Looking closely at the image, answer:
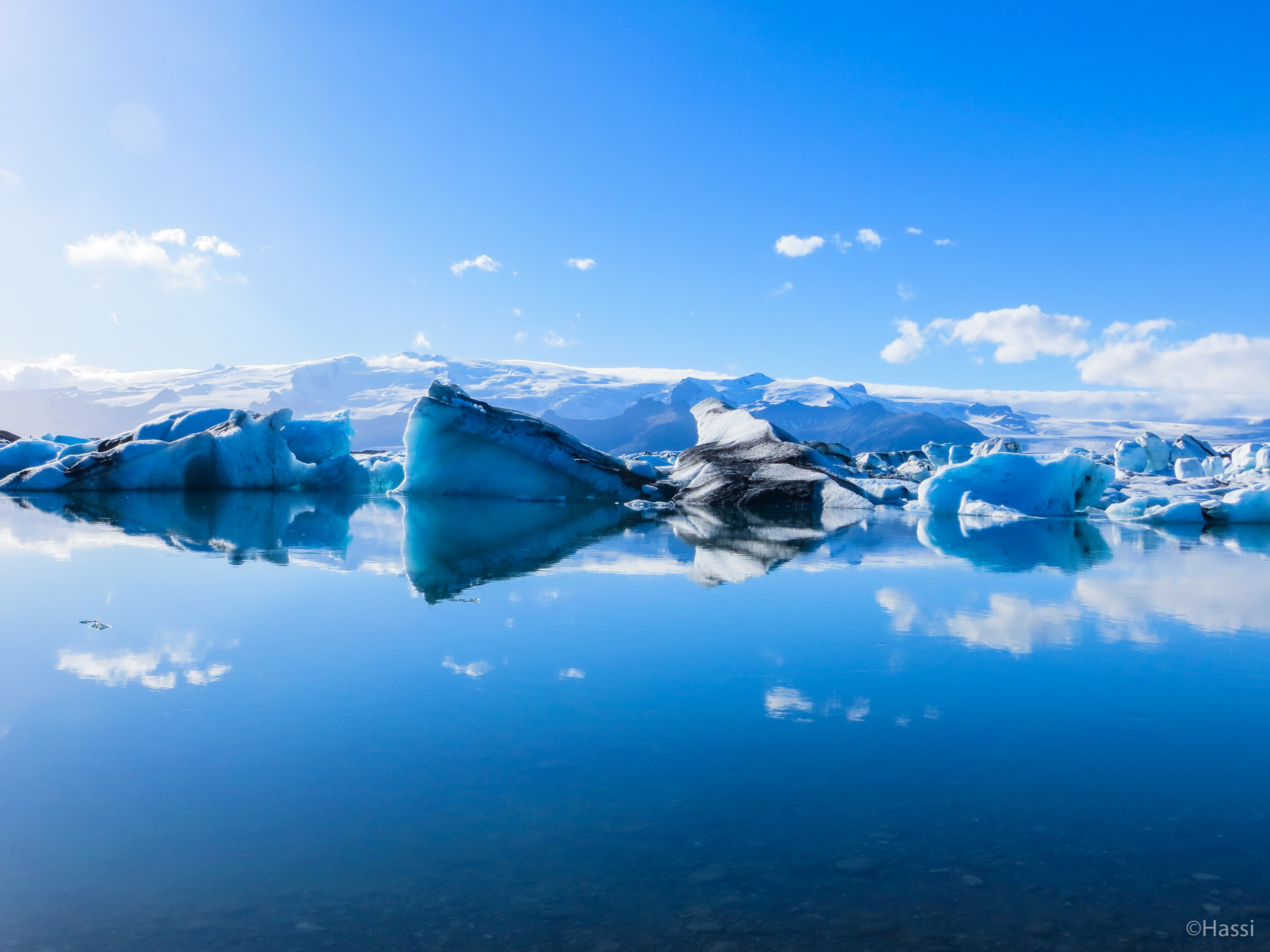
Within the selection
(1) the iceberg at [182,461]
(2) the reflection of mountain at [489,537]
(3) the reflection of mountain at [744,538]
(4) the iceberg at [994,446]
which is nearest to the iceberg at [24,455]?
(1) the iceberg at [182,461]

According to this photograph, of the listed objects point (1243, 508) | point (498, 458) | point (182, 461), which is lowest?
point (1243, 508)

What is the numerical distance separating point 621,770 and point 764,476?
15520 millimetres

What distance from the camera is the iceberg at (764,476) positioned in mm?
17297

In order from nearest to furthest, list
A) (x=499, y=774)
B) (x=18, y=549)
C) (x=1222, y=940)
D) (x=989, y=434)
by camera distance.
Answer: (x=1222, y=940) → (x=499, y=774) → (x=18, y=549) → (x=989, y=434)

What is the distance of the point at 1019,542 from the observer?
1016cm

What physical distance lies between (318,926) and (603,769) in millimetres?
962

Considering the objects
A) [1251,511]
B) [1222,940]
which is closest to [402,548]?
[1222,940]

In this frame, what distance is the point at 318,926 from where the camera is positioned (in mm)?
1563

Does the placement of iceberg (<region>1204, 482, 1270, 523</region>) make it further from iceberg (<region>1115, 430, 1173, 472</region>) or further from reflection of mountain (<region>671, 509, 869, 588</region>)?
iceberg (<region>1115, 430, 1173, 472</region>)

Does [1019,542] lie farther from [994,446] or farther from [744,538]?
[994,446]

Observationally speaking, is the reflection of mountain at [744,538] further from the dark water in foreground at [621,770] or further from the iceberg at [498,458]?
the iceberg at [498,458]

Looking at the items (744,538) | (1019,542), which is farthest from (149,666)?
(1019,542)

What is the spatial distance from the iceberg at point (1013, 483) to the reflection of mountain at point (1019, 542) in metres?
0.87

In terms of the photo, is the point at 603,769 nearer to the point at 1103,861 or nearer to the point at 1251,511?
the point at 1103,861
